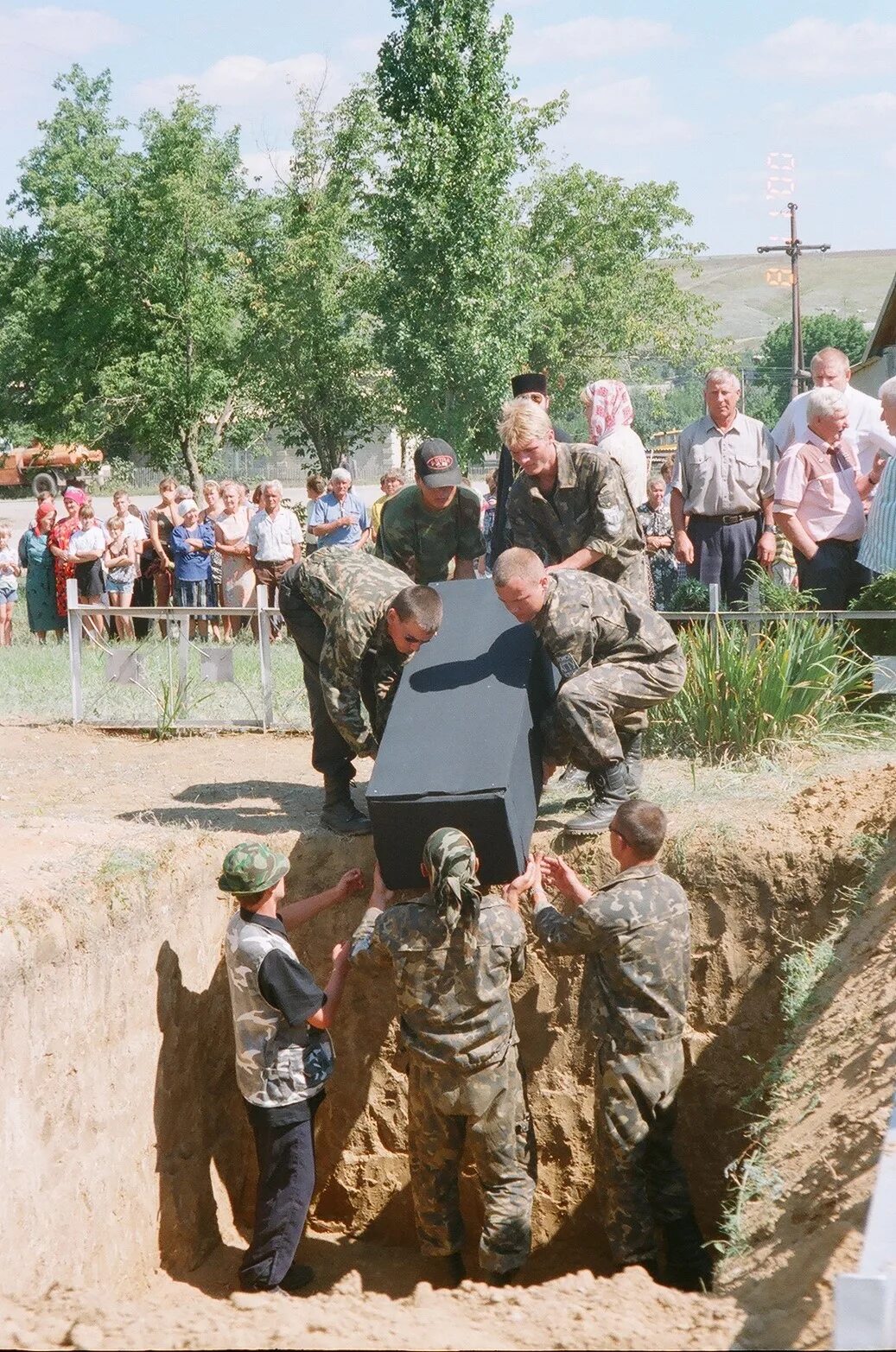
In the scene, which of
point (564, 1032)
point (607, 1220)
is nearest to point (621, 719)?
point (564, 1032)

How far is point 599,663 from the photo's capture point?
21.1 ft

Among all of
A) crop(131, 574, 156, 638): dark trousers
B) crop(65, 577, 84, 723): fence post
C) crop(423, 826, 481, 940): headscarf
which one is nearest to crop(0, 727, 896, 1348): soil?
crop(423, 826, 481, 940): headscarf

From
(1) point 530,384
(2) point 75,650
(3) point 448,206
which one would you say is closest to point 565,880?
(1) point 530,384

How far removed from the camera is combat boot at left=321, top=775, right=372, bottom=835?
711 centimetres

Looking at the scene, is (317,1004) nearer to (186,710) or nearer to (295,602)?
(295,602)

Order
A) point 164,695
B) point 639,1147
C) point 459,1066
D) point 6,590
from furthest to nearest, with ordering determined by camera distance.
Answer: point 6,590 < point 164,695 < point 639,1147 < point 459,1066

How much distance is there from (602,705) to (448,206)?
59.4 ft

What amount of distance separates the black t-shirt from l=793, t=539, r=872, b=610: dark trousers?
446cm

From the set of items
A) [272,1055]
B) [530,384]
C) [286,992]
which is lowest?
[272,1055]

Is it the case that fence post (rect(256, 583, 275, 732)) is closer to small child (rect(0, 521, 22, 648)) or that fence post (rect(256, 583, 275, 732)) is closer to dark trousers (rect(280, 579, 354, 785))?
dark trousers (rect(280, 579, 354, 785))

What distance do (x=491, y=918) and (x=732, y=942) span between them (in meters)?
1.75

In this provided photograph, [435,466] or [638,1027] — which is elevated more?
[435,466]

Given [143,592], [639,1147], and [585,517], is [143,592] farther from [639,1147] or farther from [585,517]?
[639,1147]

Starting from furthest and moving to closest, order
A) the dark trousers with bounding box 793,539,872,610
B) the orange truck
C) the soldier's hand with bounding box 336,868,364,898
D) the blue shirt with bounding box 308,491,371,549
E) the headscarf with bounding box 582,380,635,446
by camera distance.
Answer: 1. the orange truck
2. the blue shirt with bounding box 308,491,371,549
3. the dark trousers with bounding box 793,539,872,610
4. the headscarf with bounding box 582,380,635,446
5. the soldier's hand with bounding box 336,868,364,898
